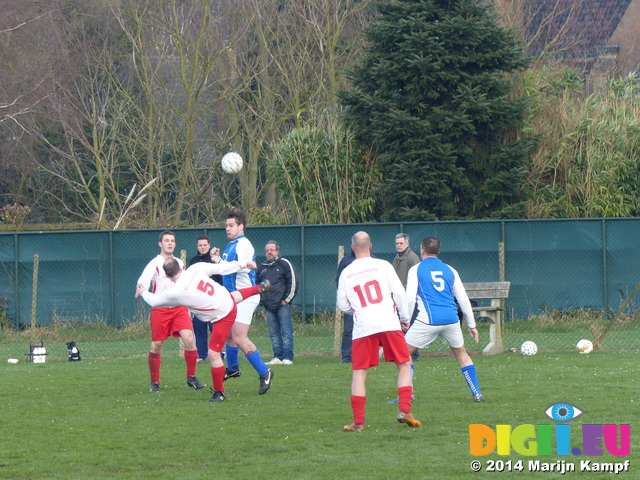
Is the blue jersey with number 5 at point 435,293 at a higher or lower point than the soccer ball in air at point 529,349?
higher

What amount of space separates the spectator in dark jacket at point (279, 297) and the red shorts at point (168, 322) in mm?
2761

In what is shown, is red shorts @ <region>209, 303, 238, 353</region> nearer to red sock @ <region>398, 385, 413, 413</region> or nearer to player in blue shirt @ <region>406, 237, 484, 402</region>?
player in blue shirt @ <region>406, 237, 484, 402</region>

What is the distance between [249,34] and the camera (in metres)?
29.3

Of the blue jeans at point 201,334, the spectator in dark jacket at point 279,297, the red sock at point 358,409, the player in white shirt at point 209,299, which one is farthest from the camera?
the spectator in dark jacket at point 279,297

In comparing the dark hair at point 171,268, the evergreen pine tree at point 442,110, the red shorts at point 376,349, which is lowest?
the red shorts at point 376,349

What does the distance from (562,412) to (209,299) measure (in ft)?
12.2

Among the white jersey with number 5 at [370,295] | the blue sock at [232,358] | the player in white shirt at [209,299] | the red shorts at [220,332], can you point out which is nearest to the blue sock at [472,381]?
the white jersey with number 5 at [370,295]

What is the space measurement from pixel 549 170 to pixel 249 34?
40.2 feet

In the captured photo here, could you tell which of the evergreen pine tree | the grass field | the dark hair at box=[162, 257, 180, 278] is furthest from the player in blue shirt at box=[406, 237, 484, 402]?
the evergreen pine tree

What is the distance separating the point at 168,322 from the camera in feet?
35.2

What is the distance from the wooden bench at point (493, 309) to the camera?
14.2 meters

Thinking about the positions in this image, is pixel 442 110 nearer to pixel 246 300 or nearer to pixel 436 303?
pixel 246 300

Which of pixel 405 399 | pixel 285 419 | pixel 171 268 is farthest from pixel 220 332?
pixel 405 399

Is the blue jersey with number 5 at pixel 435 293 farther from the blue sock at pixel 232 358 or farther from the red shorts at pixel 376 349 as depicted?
the blue sock at pixel 232 358
